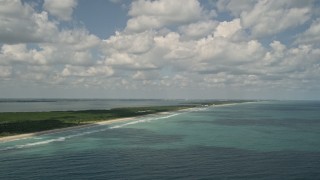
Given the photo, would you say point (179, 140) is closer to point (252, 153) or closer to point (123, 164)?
point (252, 153)

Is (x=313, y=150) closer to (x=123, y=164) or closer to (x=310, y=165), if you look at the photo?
(x=310, y=165)

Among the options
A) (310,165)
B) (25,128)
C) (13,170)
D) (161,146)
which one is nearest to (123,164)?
Answer: (13,170)

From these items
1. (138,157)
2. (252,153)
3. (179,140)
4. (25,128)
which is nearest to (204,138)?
(179,140)

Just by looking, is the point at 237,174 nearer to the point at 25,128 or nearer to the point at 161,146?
the point at 161,146

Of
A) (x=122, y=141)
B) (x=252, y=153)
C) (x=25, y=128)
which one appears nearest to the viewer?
(x=252, y=153)

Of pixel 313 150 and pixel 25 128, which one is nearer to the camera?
pixel 313 150

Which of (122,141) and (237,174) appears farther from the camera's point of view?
(122,141)

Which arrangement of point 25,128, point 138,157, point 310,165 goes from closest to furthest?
1. point 310,165
2. point 138,157
3. point 25,128

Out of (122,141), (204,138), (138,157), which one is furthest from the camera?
(204,138)

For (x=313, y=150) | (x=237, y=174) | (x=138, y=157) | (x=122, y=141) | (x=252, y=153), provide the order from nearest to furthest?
(x=237, y=174) < (x=138, y=157) < (x=252, y=153) < (x=313, y=150) < (x=122, y=141)
